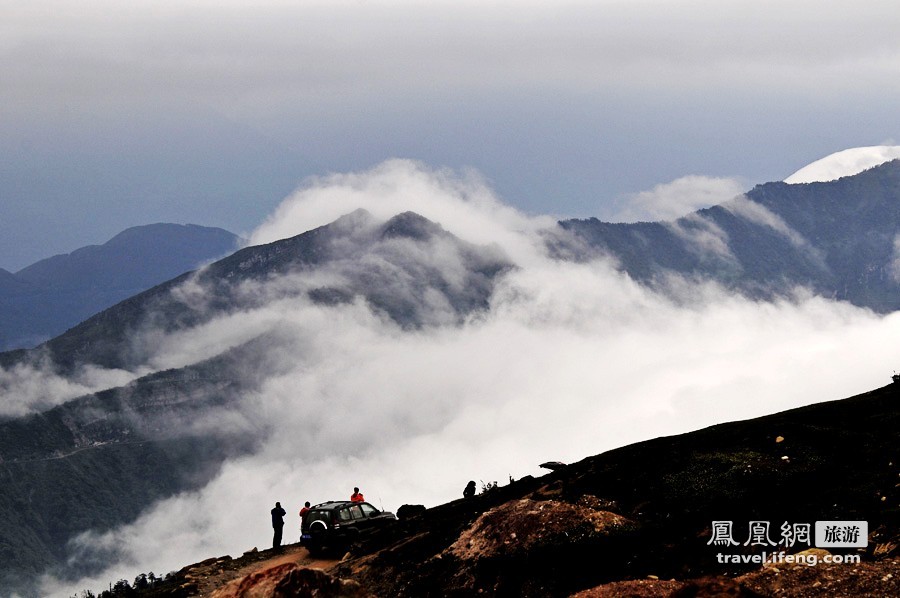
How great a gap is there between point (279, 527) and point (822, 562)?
89.6 feet

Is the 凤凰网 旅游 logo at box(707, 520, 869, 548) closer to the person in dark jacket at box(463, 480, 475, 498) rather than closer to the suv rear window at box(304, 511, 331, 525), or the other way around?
the suv rear window at box(304, 511, 331, 525)

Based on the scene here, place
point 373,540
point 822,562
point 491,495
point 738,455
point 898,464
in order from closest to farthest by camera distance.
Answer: point 822,562
point 898,464
point 738,455
point 373,540
point 491,495

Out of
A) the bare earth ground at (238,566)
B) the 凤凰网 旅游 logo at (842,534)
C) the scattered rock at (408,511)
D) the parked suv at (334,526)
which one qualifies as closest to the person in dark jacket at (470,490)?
the scattered rock at (408,511)

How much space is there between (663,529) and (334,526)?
1514 cm

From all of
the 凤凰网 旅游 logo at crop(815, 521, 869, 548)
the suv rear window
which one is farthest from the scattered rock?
the 凤凰网 旅游 logo at crop(815, 521, 869, 548)

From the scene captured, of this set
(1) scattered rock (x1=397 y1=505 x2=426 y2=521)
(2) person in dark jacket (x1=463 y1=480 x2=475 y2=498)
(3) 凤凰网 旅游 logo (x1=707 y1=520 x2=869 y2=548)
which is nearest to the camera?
(3) 凤凰网 旅游 logo (x1=707 y1=520 x2=869 y2=548)

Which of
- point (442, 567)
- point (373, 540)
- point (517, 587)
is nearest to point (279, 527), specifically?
point (373, 540)

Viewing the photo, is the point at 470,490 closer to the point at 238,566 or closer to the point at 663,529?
the point at 238,566

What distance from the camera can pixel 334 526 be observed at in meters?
39.8

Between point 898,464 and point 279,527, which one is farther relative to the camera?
point 279,527

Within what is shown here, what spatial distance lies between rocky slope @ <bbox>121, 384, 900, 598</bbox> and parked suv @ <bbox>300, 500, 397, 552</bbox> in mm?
1754

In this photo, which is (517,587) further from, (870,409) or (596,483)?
(870,409)

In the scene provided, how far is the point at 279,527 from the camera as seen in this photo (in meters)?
45.1

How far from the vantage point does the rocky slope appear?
77.9 ft
